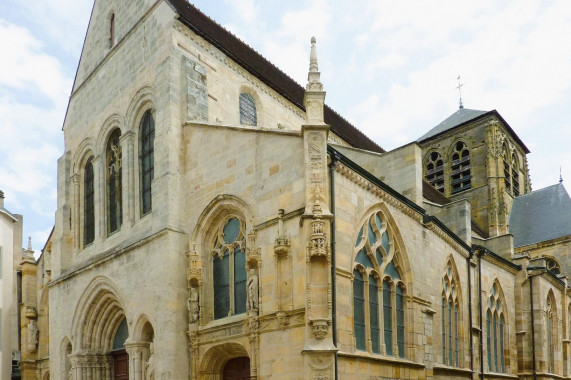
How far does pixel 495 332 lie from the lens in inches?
716

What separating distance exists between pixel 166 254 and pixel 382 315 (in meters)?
4.45

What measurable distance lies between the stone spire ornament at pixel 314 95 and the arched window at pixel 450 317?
6119 millimetres

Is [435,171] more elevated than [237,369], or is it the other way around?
[435,171]

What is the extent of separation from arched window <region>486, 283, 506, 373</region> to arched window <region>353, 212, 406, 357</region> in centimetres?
609

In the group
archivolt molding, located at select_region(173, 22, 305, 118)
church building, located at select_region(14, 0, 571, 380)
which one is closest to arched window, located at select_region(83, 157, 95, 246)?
church building, located at select_region(14, 0, 571, 380)

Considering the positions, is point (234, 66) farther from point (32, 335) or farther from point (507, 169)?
point (507, 169)

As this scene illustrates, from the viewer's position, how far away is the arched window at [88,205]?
17.0 meters

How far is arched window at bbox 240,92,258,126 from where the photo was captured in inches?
632

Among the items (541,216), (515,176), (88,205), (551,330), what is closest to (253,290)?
(88,205)

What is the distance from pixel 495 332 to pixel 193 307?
993cm

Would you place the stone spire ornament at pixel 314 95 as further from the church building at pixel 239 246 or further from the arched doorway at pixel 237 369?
the arched doorway at pixel 237 369

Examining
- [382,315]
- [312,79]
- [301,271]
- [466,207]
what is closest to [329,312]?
[301,271]

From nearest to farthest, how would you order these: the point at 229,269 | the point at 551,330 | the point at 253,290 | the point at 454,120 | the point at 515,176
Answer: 1. the point at 253,290
2. the point at 229,269
3. the point at 551,330
4. the point at 515,176
5. the point at 454,120

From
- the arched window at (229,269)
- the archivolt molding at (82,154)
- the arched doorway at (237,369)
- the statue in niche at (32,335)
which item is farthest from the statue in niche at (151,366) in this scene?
the statue in niche at (32,335)
